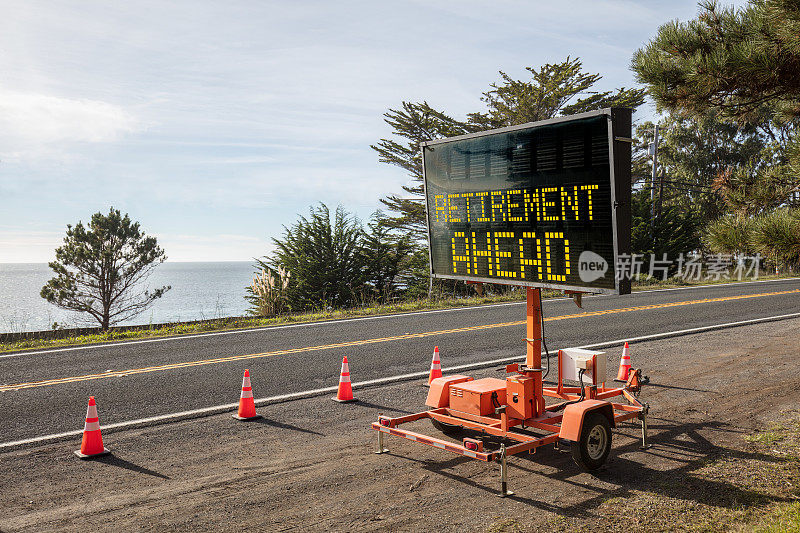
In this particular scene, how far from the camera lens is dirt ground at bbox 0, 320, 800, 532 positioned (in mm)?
5156

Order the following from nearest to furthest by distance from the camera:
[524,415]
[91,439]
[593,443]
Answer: [593,443] → [524,415] → [91,439]

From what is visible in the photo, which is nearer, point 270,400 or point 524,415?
point 524,415

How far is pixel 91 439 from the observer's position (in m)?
6.94

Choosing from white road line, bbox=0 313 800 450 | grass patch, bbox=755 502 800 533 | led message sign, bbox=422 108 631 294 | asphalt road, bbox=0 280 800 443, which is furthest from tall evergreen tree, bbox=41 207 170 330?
grass patch, bbox=755 502 800 533

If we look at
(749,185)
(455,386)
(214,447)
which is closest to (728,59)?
(749,185)

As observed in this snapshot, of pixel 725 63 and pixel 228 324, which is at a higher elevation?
pixel 725 63

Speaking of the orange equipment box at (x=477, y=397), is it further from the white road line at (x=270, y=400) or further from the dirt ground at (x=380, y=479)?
the white road line at (x=270, y=400)

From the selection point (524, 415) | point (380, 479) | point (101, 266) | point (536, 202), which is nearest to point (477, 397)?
point (524, 415)

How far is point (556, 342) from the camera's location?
13680mm

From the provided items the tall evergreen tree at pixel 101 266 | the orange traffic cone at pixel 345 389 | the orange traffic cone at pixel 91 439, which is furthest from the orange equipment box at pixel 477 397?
the tall evergreen tree at pixel 101 266

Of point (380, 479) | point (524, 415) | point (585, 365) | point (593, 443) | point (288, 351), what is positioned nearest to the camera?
point (380, 479)

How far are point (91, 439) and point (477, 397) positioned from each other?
446cm

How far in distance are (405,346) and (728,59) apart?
785cm

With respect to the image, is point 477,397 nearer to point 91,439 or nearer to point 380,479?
point 380,479
